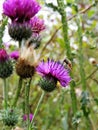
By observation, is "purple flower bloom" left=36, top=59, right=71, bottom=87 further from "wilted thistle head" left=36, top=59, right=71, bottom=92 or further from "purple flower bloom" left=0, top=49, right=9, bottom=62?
"purple flower bloom" left=0, top=49, right=9, bottom=62

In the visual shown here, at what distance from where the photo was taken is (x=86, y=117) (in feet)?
9.46

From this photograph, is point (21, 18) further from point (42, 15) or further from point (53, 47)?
point (53, 47)

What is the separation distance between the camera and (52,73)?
164 centimetres

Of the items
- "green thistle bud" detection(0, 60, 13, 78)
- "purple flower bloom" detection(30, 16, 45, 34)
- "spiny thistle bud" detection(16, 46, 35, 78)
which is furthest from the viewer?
"purple flower bloom" detection(30, 16, 45, 34)

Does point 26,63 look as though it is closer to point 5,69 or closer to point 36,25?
point 5,69

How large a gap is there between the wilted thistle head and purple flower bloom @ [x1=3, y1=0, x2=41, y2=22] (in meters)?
0.18

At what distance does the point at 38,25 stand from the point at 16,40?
222mm

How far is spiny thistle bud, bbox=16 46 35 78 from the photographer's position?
4.73 feet

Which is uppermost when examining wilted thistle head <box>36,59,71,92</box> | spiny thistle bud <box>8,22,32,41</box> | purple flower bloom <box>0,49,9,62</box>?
spiny thistle bud <box>8,22,32,41</box>

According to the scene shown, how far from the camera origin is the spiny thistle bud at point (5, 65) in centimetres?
156

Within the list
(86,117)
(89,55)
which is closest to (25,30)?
(86,117)

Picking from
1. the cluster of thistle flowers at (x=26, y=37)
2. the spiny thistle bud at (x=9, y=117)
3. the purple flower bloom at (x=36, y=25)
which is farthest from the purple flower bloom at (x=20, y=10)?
the spiny thistle bud at (x=9, y=117)

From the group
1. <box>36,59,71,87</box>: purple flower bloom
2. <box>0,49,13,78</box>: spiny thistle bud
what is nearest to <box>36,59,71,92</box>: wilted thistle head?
<box>36,59,71,87</box>: purple flower bloom

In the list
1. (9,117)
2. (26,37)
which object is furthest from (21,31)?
(9,117)
